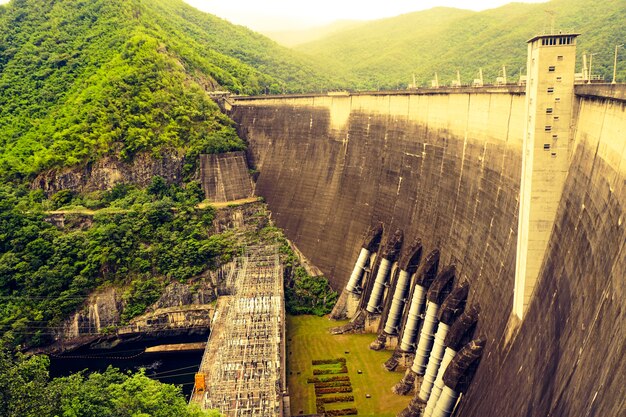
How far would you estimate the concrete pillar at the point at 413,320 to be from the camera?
3603 cm

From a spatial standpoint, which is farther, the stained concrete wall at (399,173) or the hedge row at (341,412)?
the hedge row at (341,412)

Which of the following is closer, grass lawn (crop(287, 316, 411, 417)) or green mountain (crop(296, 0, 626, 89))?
grass lawn (crop(287, 316, 411, 417))

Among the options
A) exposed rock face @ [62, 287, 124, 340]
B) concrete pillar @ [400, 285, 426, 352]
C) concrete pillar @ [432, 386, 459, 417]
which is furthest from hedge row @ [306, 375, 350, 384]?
exposed rock face @ [62, 287, 124, 340]

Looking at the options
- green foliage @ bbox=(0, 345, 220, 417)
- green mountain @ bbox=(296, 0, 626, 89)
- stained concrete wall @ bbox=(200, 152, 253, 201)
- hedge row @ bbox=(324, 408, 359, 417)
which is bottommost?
hedge row @ bbox=(324, 408, 359, 417)

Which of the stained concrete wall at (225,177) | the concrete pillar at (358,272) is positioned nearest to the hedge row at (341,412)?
the concrete pillar at (358,272)

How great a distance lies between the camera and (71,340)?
46.4 m

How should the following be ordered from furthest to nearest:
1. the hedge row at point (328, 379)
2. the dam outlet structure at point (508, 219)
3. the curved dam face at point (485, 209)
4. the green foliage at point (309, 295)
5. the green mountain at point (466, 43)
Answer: the green mountain at point (466, 43)
the green foliage at point (309, 295)
the hedge row at point (328, 379)
the dam outlet structure at point (508, 219)
the curved dam face at point (485, 209)

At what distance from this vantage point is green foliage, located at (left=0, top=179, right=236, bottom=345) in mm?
46719

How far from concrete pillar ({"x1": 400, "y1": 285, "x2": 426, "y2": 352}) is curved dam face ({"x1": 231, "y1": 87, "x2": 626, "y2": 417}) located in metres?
2.63

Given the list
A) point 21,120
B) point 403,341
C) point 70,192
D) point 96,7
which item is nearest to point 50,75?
point 21,120

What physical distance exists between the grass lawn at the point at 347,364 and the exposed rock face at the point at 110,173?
22796 mm

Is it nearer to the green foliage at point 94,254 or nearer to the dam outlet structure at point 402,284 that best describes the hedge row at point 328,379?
the dam outlet structure at point 402,284

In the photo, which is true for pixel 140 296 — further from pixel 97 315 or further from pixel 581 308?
pixel 581 308

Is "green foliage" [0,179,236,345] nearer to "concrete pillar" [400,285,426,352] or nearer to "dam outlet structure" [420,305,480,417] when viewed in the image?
"concrete pillar" [400,285,426,352]
